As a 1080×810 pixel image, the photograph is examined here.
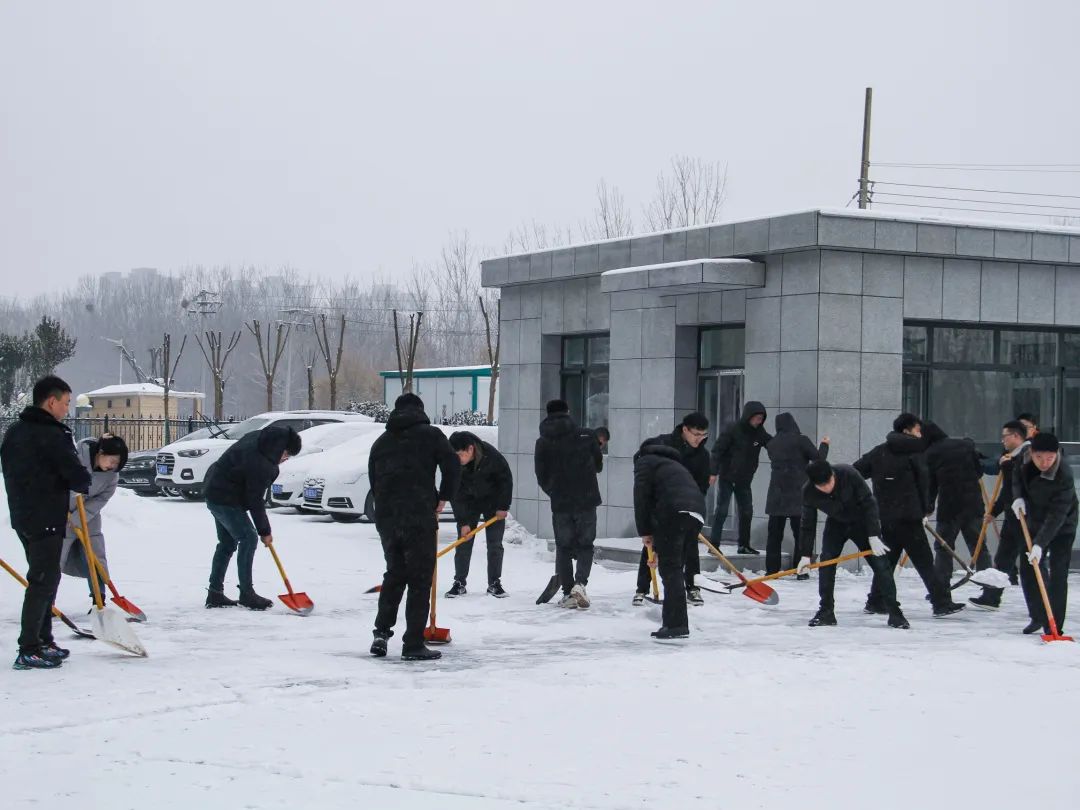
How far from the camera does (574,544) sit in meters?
12.0

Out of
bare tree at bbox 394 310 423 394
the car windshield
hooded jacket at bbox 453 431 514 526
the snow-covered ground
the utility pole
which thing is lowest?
the snow-covered ground

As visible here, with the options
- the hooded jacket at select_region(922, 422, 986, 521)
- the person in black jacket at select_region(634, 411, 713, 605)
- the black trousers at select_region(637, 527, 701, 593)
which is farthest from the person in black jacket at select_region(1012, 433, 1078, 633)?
the black trousers at select_region(637, 527, 701, 593)

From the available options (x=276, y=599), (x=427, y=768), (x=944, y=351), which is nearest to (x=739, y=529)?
(x=944, y=351)

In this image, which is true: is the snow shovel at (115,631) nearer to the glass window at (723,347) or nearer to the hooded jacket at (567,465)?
the hooded jacket at (567,465)

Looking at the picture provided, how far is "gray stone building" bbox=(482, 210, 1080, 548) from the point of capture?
15.3 meters

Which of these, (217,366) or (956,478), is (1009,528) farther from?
(217,366)

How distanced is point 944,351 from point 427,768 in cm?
1162

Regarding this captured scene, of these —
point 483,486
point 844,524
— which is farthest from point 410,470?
point 844,524

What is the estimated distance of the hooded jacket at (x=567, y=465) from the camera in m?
12.0

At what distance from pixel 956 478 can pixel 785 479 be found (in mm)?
2267

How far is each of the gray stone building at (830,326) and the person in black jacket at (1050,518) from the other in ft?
15.5

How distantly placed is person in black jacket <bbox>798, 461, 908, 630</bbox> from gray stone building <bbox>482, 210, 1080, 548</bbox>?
4.15 m

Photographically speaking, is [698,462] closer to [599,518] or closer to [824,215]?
[824,215]

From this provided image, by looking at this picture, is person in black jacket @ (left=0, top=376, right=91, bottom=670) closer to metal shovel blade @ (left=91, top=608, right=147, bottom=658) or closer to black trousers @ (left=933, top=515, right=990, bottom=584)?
metal shovel blade @ (left=91, top=608, right=147, bottom=658)
